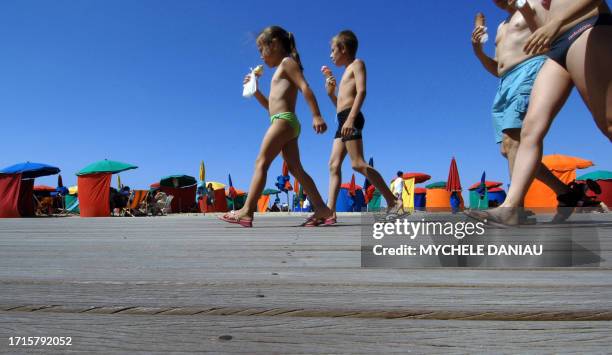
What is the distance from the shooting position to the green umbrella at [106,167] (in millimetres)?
14320

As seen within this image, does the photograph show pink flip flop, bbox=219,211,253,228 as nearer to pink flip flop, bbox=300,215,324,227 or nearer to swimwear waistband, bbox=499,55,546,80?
pink flip flop, bbox=300,215,324,227

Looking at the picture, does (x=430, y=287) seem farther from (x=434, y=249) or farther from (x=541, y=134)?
(x=541, y=134)

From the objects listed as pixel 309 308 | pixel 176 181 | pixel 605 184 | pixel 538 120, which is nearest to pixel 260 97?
pixel 538 120

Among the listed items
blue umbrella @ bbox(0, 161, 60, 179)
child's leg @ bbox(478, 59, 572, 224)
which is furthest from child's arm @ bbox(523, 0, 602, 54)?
blue umbrella @ bbox(0, 161, 60, 179)

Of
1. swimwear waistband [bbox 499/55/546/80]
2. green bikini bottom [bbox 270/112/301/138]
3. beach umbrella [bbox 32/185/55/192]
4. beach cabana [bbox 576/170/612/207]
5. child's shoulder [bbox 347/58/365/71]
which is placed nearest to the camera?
swimwear waistband [bbox 499/55/546/80]

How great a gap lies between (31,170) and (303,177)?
1407 cm

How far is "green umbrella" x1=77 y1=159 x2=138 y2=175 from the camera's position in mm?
14320

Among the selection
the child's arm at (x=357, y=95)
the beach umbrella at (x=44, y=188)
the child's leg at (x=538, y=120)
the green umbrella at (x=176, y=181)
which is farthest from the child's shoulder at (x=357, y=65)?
the beach umbrella at (x=44, y=188)

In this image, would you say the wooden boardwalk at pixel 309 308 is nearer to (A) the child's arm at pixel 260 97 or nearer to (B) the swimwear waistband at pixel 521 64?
(B) the swimwear waistband at pixel 521 64

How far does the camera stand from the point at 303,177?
394 cm

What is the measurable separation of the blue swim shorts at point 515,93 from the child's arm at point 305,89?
1.59 m

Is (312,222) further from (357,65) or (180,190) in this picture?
(180,190)

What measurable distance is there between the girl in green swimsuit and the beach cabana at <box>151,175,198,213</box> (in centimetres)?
2143

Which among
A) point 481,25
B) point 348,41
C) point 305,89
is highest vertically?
point 348,41
